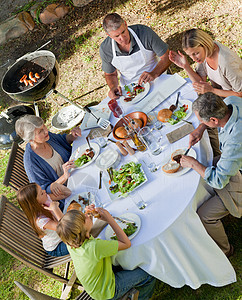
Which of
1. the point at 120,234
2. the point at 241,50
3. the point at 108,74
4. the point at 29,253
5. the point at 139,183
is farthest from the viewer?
the point at 241,50

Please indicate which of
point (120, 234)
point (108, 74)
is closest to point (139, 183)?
point (120, 234)

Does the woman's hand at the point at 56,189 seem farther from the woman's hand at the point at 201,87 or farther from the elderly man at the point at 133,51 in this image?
the woman's hand at the point at 201,87

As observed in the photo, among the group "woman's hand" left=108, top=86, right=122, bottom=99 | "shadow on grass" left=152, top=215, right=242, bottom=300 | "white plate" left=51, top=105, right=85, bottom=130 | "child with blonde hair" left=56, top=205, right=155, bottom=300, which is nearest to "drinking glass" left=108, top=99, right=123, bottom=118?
"woman's hand" left=108, top=86, right=122, bottom=99

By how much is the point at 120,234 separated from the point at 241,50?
3.81 m

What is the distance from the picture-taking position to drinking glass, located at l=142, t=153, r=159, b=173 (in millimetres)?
2986

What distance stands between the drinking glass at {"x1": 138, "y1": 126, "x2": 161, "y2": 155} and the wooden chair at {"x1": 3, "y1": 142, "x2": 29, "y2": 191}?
170cm

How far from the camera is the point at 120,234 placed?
102 inches

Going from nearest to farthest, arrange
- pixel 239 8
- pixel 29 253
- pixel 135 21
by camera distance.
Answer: pixel 29 253 → pixel 239 8 → pixel 135 21

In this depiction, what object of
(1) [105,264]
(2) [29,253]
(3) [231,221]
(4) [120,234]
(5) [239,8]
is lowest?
(3) [231,221]

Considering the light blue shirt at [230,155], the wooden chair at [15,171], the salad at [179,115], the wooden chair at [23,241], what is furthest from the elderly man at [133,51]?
the wooden chair at [23,241]

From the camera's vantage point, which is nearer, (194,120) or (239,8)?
(194,120)

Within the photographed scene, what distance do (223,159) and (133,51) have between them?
2.09m

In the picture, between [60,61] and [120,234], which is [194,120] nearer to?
[120,234]

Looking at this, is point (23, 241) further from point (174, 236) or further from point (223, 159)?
point (223, 159)
